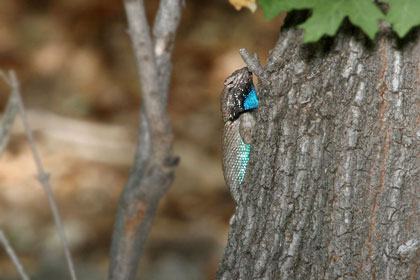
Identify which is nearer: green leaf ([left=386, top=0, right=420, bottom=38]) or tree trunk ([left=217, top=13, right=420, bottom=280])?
green leaf ([left=386, top=0, right=420, bottom=38])

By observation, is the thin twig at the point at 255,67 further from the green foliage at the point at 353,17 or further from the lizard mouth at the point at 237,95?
the lizard mouth at the point at 237,95

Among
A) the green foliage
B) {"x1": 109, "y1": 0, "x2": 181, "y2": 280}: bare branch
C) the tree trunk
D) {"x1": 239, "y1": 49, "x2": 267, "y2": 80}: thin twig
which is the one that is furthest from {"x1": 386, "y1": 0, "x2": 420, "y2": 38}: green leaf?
{"x1": 109, "y1": 0, "x2": 181, "y2": 280}: bare branch

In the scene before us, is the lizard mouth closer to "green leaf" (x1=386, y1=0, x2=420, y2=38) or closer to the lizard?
the lizard

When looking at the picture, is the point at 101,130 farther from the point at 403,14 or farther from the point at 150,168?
the point at 403,14

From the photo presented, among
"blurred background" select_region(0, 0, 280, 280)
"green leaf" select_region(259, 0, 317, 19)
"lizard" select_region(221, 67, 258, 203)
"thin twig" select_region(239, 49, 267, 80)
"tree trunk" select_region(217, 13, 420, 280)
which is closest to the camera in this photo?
"green leaf" select_region(259, 0, 317, 19)

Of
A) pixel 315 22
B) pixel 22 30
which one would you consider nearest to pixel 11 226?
pixel 22 30

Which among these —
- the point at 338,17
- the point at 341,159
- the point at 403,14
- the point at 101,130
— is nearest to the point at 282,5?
the point at 338,17

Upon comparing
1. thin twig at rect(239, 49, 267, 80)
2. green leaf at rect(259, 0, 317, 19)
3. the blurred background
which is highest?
the blurred background
